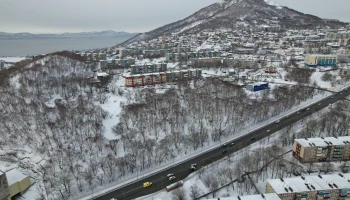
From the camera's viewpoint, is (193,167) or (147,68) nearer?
(193,167)

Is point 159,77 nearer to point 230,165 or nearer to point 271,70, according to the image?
point 271,70

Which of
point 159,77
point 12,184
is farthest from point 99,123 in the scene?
point 159,77

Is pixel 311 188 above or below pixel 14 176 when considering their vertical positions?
above

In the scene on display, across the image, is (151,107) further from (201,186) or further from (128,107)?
(201,186)

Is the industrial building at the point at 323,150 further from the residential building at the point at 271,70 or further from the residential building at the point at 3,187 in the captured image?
the residential building at the point at 271,70

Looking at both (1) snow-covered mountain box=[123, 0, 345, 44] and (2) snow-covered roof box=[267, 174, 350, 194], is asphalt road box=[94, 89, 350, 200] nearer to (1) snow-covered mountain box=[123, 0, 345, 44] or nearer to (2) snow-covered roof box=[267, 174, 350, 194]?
(2) snow-covered roof box=[267, 174, 350, 194]

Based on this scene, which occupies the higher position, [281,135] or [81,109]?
[81,109]

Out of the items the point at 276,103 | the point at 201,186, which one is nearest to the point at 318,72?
the point at 276,103

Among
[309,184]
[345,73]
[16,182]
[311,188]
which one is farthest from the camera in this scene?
[345,73]

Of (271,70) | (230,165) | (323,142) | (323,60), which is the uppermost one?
(323,60)
